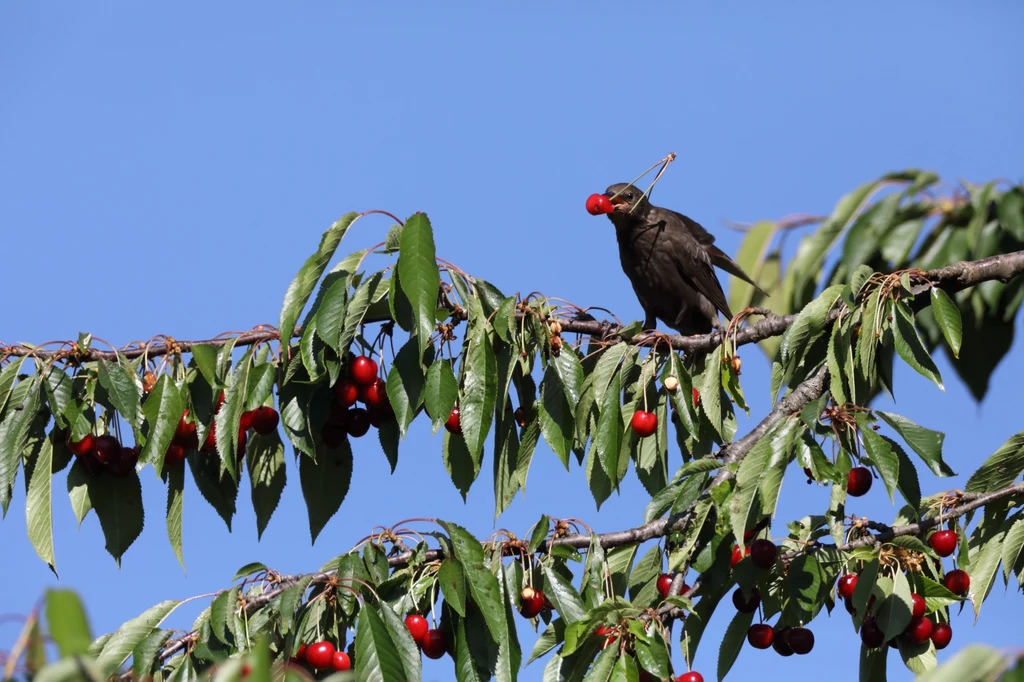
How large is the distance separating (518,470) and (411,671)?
3.36 feet

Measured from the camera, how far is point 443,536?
3.62 meters

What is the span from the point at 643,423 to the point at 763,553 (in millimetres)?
926

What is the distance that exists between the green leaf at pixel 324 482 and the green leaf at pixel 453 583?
765 mm

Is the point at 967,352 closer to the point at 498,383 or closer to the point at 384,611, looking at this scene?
the point at 498,383

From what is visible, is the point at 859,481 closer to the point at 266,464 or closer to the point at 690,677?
the point at 690,677

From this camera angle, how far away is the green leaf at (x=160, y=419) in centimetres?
378

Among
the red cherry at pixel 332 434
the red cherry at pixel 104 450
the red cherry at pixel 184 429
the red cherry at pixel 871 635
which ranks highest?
the red cherry at pixel 104 450

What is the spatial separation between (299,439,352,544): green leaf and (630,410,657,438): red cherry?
100 centimetres

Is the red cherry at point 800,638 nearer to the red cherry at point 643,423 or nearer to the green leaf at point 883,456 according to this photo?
the green leaf at point 883,456

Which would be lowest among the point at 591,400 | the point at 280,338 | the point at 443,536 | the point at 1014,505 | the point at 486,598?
the point at 1014,505

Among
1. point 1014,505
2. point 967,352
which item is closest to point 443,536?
point 1014,505

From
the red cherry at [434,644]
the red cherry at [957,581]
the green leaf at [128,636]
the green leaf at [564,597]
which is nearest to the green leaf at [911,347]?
the red cherry at [957,581]

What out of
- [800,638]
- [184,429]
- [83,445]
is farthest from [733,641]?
[83,445]

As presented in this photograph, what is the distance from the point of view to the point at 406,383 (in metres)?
3.81
